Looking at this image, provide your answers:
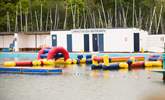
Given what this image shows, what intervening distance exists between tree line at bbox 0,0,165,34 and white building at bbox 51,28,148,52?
38.5ft

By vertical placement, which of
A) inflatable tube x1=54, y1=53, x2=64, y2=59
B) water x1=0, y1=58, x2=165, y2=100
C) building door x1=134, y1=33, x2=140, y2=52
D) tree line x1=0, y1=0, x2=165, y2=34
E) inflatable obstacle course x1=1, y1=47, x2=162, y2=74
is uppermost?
tree line x1=0, y1=0, x2=165, y2=34

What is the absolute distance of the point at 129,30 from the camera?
130 ft

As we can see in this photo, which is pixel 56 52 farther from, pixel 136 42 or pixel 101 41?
pixel 136 42

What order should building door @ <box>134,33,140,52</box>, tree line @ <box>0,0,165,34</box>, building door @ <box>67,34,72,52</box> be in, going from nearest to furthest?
1. building door @ <box>134,33,140,52</box>
2. building door @ <box>67,34,72,52</box>
3. tree line @ <box>0,0,165,34</box>

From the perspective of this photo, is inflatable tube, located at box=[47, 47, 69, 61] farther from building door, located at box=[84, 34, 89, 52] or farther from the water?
the water

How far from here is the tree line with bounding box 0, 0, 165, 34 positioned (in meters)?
54.6

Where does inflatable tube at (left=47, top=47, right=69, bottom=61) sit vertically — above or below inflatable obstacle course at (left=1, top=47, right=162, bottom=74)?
above

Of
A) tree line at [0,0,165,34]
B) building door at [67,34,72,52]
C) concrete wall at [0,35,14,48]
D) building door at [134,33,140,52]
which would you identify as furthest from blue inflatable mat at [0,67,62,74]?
tree line at [0,0,165,34]

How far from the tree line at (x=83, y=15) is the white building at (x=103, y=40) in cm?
1173

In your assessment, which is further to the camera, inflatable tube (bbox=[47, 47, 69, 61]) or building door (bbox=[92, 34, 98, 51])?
building door (bbox=[92, 34, 98, 51])

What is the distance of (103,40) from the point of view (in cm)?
4072

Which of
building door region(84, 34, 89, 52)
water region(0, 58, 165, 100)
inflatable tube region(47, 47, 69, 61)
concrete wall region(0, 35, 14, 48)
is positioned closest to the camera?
water region(0, 58, 165, 100)

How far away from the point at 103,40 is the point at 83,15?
15.3 meters

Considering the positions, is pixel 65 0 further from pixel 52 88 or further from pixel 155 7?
pixel 52 88
